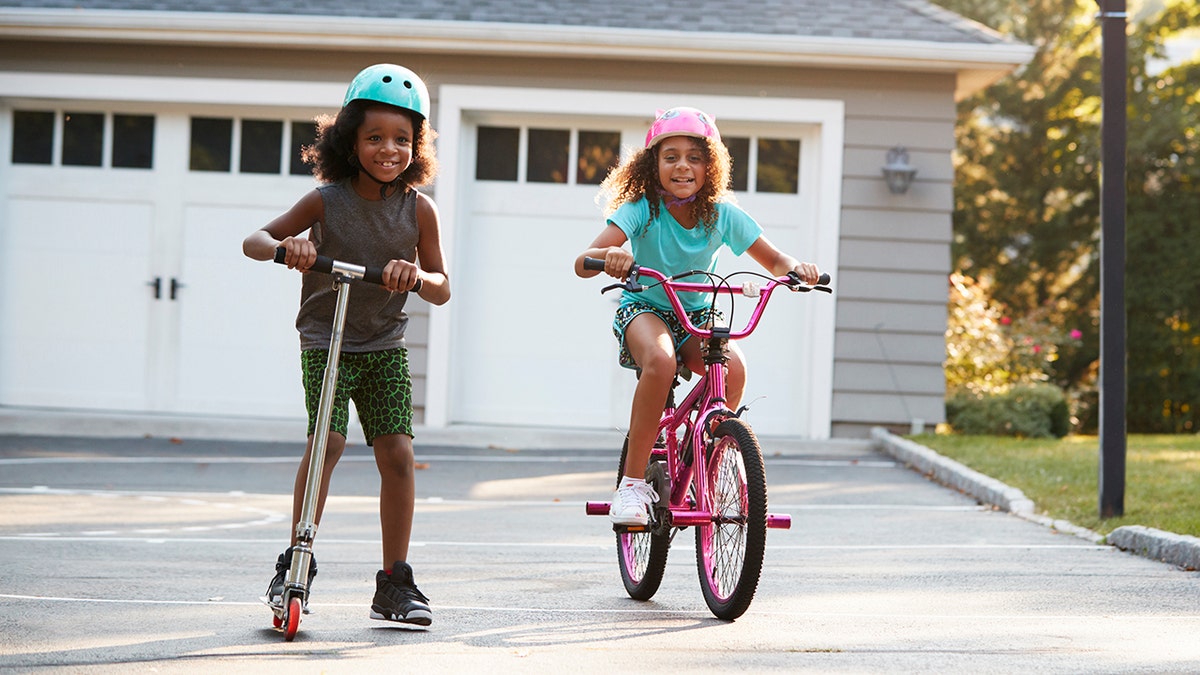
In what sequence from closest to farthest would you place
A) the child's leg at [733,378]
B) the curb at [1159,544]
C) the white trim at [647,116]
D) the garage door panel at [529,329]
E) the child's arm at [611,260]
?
the child's arm at [611,260] < the child's leg at [733,378] < the curb at [1159,544] < the white trim at [647,116] < the garage door panel at [529,329]

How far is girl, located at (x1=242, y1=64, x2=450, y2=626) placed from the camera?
429cm

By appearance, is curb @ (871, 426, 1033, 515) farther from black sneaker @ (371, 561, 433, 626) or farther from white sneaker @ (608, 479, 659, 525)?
black sneaker @ (371, 561, 433, 626)

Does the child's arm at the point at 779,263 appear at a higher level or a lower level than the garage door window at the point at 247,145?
lower

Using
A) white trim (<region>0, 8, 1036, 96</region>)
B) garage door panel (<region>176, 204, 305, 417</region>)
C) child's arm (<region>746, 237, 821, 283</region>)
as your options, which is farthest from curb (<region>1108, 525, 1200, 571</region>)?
garage door panel (<region>176, 204, 305, 417</region>)

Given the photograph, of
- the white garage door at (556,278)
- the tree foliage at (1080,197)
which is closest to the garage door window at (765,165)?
the white garage door at (556,278)

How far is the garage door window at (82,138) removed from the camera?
11930 mm

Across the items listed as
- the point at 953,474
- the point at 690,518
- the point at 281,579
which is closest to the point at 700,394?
the point at 690,518

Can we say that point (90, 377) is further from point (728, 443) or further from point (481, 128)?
point (728, 443)

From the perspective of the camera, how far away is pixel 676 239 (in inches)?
198

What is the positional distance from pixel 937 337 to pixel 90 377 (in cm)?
677

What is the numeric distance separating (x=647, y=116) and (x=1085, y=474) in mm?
4537

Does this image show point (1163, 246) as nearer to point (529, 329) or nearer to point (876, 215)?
point (876, 215)

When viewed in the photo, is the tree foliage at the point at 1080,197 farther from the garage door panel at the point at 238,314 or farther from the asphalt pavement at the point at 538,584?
the asphalt pavement at the point at 538,584

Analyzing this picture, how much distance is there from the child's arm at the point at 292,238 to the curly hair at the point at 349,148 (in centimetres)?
11
